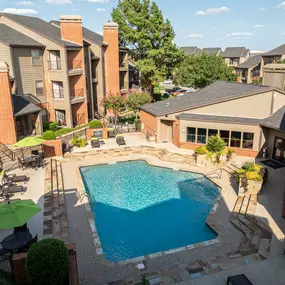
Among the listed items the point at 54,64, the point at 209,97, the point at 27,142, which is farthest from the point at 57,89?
the point at 209,97

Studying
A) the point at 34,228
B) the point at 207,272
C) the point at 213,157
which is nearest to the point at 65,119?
the point at 213,157

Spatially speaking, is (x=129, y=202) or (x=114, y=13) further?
(x=114, y=13)

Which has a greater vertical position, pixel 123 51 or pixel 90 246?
pixel 123 51

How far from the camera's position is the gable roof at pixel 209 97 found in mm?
26078

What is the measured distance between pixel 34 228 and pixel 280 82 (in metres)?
25.4

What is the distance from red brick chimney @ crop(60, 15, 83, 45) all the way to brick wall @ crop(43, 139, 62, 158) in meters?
14.4

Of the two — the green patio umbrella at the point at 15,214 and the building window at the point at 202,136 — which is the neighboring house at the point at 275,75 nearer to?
the building window at the point at 202,136

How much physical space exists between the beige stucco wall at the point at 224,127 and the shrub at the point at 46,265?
20.5 metres

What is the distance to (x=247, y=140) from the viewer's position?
25812mm

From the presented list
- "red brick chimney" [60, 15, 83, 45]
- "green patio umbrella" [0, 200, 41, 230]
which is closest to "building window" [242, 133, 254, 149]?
"green patio umbrella" [0, 200, 41, 230]

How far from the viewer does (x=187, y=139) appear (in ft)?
91.8

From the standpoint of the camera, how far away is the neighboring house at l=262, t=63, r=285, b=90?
27.2 metres

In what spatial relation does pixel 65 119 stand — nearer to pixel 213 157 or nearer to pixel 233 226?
pixel 213 157

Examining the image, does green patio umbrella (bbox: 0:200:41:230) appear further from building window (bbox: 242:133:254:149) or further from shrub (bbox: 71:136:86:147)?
building window (bbox: 242:133:254:149)
